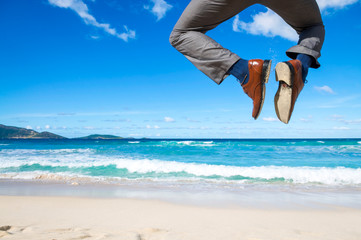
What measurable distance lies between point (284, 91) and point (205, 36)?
0.67 metres

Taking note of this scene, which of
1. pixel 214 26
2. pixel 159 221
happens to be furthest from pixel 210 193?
pixel 214 26

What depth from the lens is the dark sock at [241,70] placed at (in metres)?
1.91

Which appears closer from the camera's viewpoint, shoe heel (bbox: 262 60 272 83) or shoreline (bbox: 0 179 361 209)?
shoe heel (bbox: 262 60 272 83)

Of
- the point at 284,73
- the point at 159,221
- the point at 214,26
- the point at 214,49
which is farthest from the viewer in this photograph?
the point at 159,221

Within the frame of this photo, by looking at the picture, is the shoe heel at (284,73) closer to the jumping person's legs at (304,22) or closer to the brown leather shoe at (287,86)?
the brown leather shoe at (287,86)

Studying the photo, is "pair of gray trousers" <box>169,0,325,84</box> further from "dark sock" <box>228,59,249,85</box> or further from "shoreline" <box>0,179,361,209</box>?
"shoreline" <box>0,179,361,209</box>

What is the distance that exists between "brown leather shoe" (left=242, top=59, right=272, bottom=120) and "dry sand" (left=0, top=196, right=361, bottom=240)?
2172mm

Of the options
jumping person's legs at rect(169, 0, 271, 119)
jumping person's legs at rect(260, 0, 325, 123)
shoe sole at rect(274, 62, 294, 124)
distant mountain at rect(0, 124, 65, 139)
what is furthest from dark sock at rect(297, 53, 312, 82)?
distant mountain at rect(0, 124, 65, 139)

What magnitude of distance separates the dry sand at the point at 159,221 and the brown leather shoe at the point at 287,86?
211 cm

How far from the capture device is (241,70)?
192 centimetres

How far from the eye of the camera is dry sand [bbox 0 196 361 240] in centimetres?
350

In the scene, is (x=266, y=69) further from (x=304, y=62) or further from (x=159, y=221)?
(x=159, y=221)

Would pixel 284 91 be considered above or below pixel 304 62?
below

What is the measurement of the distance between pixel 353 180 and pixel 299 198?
4.17m
